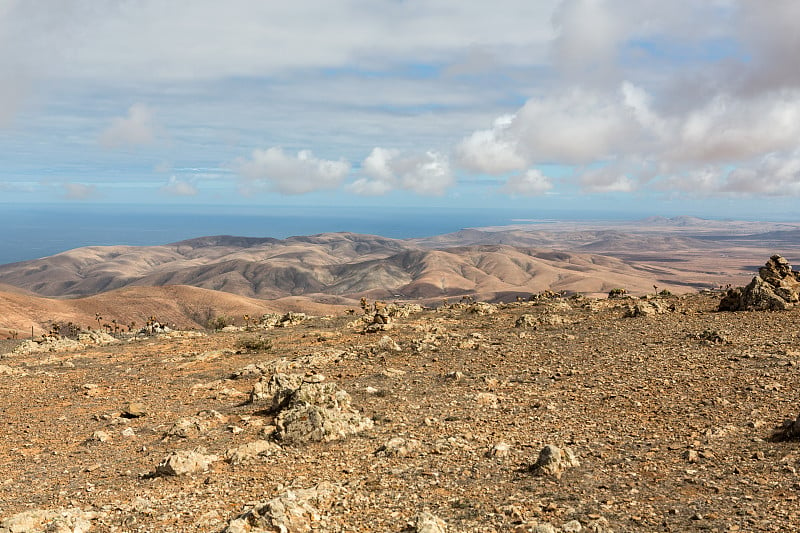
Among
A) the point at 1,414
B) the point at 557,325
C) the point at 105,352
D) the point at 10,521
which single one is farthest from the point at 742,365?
the point at 105,352

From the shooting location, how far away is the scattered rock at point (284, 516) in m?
7.76

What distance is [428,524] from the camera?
774 centimetres

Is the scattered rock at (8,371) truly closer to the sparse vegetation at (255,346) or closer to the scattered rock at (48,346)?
the scattered rock at (48,346)

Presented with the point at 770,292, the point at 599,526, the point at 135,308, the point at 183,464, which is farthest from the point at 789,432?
the point at 135,308

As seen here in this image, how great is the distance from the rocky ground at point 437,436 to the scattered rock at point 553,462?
0.04 m

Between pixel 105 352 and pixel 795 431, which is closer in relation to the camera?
pixel 795 431

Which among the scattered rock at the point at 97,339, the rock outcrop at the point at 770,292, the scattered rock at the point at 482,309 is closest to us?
the rock outcrop at the point at 770,292

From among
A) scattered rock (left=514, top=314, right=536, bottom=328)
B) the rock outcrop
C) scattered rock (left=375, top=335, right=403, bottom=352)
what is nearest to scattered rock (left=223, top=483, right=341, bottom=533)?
scattered rock (left=375, top=335, right=403, bottom=352)

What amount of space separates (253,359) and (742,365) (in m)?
18.5

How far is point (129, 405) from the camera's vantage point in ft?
53.4

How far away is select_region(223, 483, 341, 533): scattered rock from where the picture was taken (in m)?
7.76

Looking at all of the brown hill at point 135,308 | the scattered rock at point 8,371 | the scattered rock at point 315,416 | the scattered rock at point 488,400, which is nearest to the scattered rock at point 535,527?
the scattered rock at point 315,416

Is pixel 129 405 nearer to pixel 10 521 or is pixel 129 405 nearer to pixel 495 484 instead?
pixel 10 521

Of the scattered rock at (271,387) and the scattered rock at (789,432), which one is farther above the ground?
the scattered rock at (789,432)
